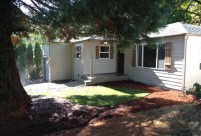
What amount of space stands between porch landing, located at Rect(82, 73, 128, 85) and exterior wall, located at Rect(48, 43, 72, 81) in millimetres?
2725

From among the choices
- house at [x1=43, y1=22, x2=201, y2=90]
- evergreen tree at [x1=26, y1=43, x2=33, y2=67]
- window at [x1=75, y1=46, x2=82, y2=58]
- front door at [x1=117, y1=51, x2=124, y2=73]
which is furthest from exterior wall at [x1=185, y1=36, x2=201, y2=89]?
evergreen tree at [x1=26, y1=43, x2=33, y2=67]

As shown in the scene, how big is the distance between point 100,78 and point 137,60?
266 centimetres

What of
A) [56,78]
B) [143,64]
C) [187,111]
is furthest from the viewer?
[56,78]

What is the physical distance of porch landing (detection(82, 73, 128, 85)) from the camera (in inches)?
543

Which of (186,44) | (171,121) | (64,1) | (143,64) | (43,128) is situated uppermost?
(64,1)

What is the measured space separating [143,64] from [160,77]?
1.73 m

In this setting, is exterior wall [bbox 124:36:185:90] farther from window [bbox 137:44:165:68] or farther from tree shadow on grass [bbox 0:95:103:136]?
tree shadow on grass [bbox 0:95:103:136]

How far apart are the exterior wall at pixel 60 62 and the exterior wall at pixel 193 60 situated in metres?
9.25

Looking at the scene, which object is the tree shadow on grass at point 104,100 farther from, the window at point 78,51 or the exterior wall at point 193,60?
the window at point 78,51

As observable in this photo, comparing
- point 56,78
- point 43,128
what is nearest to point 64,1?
point 43,128

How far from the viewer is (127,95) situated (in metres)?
10.3

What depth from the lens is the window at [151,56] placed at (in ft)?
39.7

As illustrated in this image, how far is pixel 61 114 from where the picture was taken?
24.3 ft

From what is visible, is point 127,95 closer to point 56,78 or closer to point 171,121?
point 171,121
